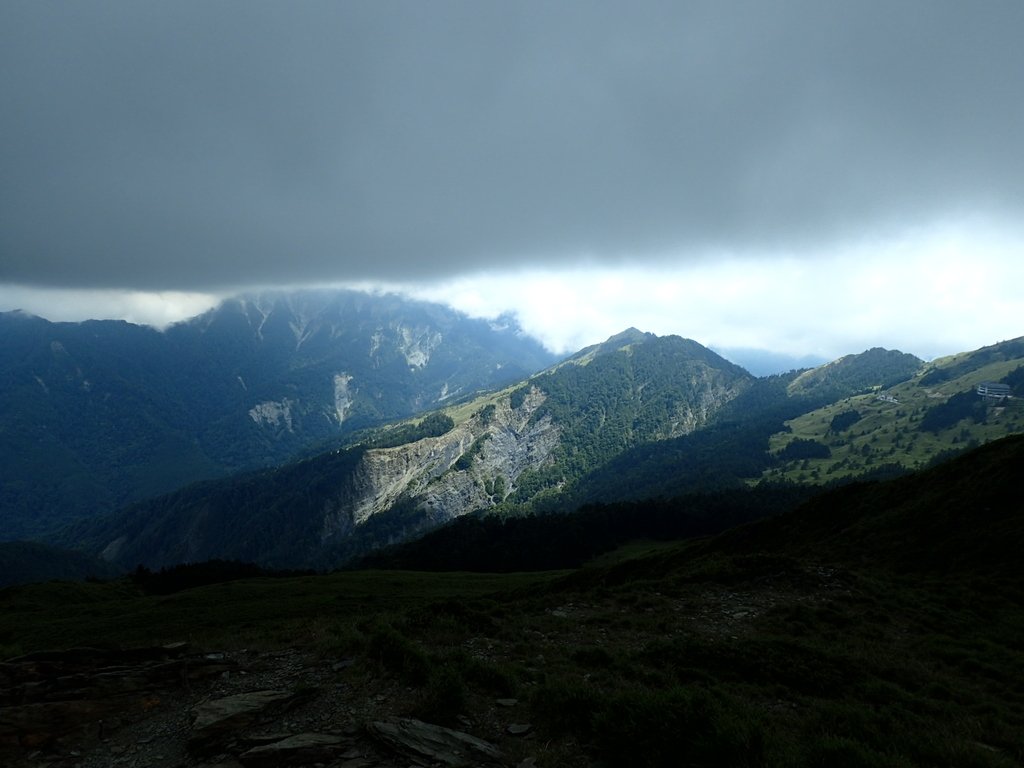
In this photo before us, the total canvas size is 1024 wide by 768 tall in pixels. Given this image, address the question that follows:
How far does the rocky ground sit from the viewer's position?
10547 mm

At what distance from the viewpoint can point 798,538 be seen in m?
48.8

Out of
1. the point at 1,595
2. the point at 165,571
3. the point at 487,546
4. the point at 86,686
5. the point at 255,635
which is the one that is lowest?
the point at 487,546

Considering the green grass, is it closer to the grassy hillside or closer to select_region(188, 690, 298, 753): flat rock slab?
the grassy hillside

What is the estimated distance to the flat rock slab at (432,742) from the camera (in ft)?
33.6

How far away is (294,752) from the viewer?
10.5m

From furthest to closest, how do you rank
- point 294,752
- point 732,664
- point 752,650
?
point 752,650, point 732,664, point 294,752

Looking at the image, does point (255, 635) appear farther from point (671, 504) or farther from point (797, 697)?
point (671, 504)

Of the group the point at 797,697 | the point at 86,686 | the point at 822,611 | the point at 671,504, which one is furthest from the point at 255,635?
the point at 671,504

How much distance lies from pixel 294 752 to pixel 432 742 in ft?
9.45

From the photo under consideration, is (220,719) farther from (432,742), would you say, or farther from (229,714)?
(432,742)

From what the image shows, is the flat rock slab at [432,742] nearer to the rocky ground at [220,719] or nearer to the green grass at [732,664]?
the rocky ground at [220,719]

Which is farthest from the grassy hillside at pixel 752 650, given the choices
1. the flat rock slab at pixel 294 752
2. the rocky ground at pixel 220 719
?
the flat rock slab at pixel 294 752

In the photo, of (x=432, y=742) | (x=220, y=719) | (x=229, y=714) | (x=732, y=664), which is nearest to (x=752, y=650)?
(x=732, y=664)

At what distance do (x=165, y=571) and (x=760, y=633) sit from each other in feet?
393
